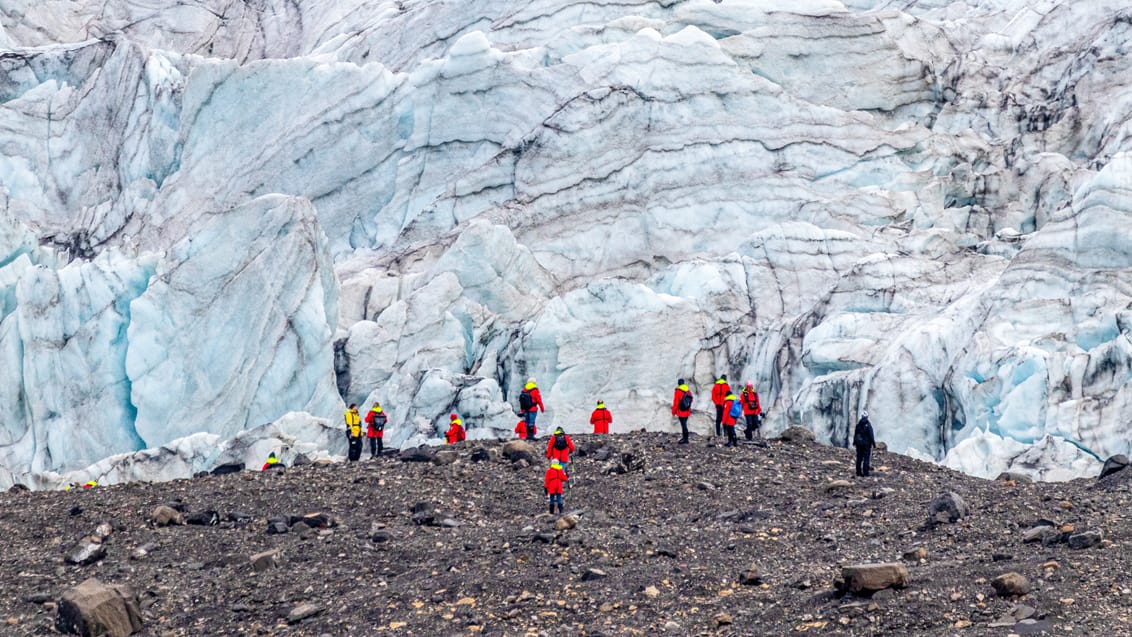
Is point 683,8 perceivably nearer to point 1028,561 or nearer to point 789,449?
point 789,449

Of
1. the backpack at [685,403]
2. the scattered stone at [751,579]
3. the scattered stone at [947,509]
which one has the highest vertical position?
the backpack at [685,403]

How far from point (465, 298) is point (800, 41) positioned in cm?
1379

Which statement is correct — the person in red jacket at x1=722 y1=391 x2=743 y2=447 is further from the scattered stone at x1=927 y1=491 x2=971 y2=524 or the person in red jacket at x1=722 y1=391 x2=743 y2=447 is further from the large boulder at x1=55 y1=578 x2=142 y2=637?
the large boulder at x1=55 y1=578 x2=142 y2=637

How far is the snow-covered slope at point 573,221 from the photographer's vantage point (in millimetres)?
35031

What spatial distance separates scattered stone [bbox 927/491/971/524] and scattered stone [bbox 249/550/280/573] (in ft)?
25.9

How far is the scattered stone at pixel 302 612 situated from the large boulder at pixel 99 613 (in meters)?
1.63

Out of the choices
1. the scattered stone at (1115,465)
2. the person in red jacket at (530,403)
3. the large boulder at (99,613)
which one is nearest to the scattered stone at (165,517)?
the large boulder at (99,613)

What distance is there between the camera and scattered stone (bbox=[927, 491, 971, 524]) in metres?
18.2

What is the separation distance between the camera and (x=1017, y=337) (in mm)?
32781

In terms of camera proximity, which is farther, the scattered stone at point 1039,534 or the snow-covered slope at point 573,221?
the snow-covered slope at point 573,221

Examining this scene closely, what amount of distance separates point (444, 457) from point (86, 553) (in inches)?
233

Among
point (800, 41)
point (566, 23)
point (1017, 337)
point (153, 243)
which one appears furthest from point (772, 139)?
point (153, 243)

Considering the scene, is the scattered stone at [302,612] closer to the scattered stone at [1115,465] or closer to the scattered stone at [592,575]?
the scattered stone at [592,575]

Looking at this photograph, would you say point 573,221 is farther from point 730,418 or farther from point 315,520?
point 315,520
